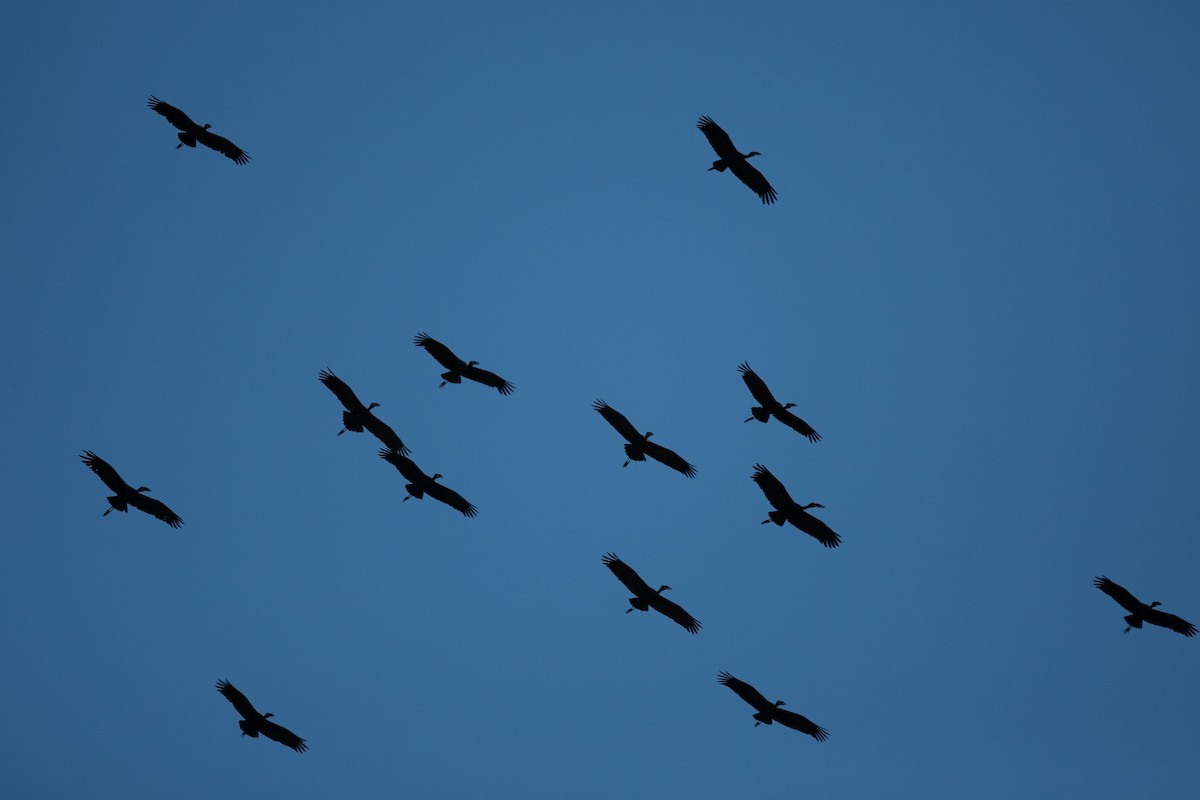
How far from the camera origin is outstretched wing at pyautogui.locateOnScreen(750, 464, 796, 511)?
91.4 feet

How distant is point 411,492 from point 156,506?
6240 millimetres

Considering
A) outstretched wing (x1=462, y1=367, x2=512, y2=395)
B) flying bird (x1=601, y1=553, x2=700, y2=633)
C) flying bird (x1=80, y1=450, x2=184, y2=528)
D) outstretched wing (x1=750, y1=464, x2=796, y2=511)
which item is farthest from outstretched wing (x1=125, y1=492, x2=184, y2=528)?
outstretched wing (x1=750, y1=464, x2=796, y2=511)

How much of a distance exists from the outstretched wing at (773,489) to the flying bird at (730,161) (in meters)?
6.45

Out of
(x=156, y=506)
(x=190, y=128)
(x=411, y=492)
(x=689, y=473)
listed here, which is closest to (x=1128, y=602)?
(x=689, y=473)

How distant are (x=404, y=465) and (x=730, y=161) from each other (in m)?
10.9

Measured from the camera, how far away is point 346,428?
27.7 m

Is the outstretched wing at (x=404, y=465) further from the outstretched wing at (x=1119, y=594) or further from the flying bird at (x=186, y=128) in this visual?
the outstretched wing at (x=1119, y=594)

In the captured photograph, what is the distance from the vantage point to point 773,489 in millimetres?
28188

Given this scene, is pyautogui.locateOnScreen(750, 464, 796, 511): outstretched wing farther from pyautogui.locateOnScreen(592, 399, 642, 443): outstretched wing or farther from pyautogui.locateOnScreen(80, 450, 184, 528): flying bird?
pyautogui.locateOnScreen(80, 450, 184, 528): flying bird

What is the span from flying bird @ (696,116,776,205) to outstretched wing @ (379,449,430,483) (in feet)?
33.4

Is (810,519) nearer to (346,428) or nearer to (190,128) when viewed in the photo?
(346,428)

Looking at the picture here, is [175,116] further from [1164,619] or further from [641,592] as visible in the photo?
[1164,619]

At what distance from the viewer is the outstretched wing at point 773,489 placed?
91.4ft

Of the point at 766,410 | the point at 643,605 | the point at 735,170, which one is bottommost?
the point at 643,605
